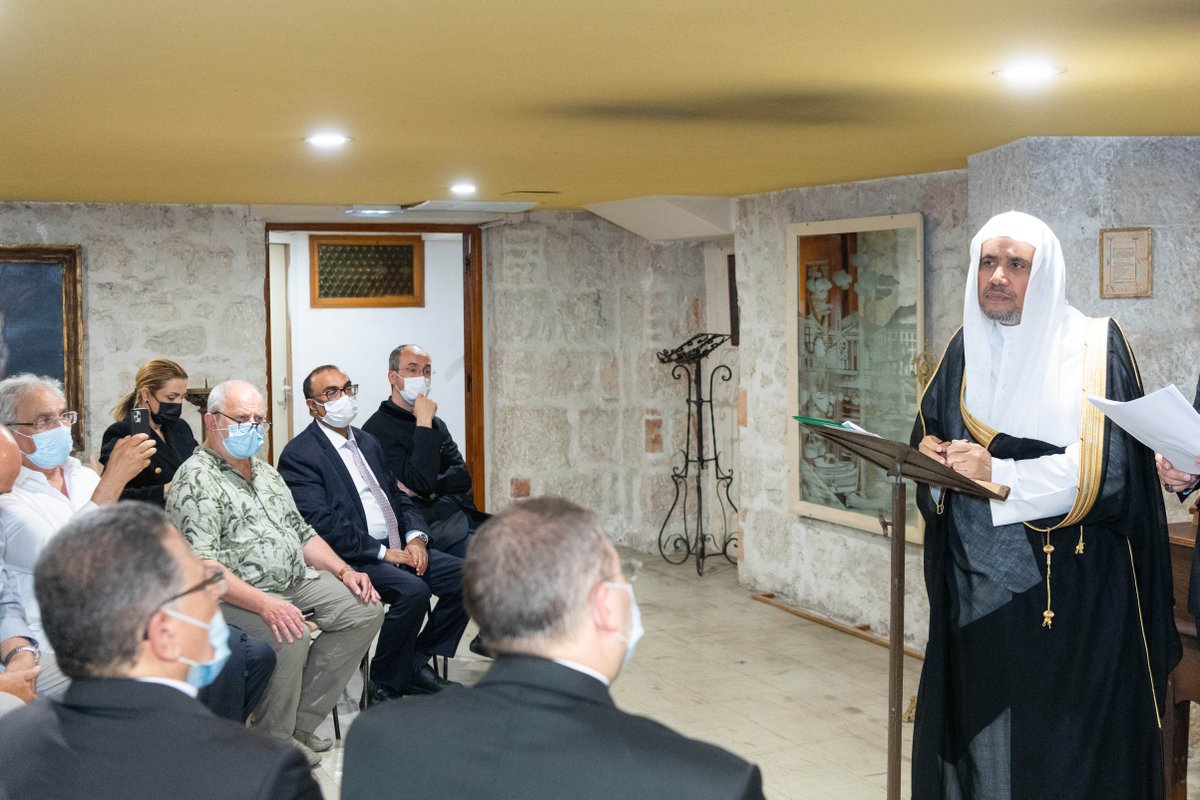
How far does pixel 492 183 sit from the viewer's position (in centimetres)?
577

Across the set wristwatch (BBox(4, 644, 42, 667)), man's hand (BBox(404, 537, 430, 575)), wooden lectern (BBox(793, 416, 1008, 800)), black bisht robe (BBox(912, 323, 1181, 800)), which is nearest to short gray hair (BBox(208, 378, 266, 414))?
man's hand (BBox(404, 537, 430, 575))

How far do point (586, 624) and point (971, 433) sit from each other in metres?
1.84

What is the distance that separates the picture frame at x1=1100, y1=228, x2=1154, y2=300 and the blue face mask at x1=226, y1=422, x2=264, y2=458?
285 centimetres

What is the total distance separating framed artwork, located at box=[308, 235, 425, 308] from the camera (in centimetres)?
845

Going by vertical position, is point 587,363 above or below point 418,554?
above

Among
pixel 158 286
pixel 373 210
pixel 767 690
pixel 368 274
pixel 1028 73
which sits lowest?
pixel 767 690

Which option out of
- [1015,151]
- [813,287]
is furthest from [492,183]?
[1015,151]

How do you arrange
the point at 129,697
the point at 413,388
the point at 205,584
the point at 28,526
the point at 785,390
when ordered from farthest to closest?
the point at 785,390 → the point at 413,388 → the point at 28,526 → the point at 205,584 → the point at 129,697

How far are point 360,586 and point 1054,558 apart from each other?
236 centimetres

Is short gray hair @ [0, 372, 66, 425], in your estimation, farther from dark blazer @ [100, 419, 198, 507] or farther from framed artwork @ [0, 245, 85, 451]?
framed artwork @ [0, 245, 85, 451]

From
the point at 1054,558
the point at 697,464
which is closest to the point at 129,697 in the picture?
the point at 1054,558

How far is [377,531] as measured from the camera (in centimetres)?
468

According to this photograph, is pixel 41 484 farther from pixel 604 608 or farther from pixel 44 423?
pixel 604 608

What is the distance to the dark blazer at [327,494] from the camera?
14.6ft
